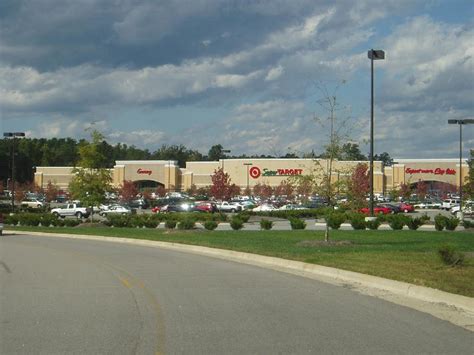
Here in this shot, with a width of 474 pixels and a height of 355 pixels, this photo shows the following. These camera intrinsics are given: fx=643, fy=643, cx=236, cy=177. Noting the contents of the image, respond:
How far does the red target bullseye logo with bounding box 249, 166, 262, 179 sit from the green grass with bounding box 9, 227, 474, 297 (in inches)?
3292

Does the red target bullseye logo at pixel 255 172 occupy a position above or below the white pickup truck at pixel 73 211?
above

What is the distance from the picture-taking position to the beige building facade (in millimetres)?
111125

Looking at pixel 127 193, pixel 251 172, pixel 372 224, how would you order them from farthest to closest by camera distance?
pixel 251 172
pixel 127 193
pixel 372 224

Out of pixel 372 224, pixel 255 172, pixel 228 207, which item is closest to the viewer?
pixel 372 224

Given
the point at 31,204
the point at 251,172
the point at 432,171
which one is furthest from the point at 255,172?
the point at 31,204

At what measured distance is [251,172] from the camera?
115188 millimetres

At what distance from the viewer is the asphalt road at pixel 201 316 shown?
26.8 feet

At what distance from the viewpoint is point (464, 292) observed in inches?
464

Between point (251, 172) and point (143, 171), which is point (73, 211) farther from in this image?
point (143, 171)

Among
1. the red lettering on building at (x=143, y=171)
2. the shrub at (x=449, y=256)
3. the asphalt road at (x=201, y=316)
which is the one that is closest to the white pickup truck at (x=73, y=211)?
the asphalt road at (x=201, y=316)

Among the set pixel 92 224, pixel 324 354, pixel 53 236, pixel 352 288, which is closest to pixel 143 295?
pixel 352 288

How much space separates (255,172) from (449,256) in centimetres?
10017

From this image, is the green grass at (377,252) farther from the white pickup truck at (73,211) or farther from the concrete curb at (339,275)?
the white pickup truck at (73,211)

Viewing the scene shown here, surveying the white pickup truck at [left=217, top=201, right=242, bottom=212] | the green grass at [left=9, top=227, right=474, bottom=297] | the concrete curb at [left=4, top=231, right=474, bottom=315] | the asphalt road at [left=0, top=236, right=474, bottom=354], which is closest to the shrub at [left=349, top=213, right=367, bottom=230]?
the green grass at [left=9, top=227, right=474, bottom=297]
